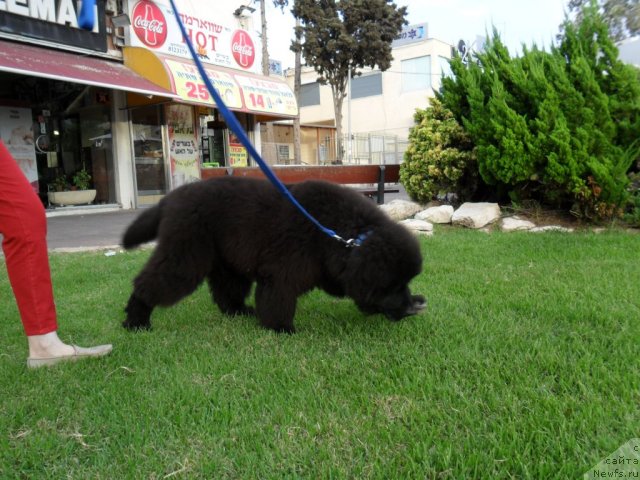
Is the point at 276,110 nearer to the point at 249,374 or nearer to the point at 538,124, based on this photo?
the point at 538,124

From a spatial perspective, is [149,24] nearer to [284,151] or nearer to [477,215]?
[477,215]

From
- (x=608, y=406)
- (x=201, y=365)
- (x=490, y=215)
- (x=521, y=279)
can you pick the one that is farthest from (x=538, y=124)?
(x=201, y=365)

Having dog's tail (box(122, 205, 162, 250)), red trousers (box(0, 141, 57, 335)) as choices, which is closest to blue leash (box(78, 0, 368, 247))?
dog's tail (box(122, 205, 162, 250))

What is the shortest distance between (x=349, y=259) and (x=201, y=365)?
1.06 metres

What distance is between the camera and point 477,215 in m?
6.76

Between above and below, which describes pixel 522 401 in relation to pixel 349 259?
below

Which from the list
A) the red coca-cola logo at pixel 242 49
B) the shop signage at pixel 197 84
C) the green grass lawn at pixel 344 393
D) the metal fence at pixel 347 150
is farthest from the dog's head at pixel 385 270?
the metal fence at pixel 347 150

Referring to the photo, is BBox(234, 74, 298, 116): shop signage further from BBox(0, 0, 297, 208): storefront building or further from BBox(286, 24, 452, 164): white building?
BBox(286, 24, 452, 164): white building

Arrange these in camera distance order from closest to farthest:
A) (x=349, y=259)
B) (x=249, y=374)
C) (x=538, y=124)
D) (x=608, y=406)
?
(x=608, y=406) < (x=249, y=374) < (x=349, y=259) < (x=538, y=124)

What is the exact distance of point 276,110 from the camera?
14969 mm

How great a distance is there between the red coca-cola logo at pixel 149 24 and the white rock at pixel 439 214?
9.05 metres

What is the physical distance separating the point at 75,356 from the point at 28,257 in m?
0.62

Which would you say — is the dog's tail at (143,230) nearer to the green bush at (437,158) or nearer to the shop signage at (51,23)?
the green bush at (437,158)

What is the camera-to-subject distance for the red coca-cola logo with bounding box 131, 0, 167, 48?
39.1ft
